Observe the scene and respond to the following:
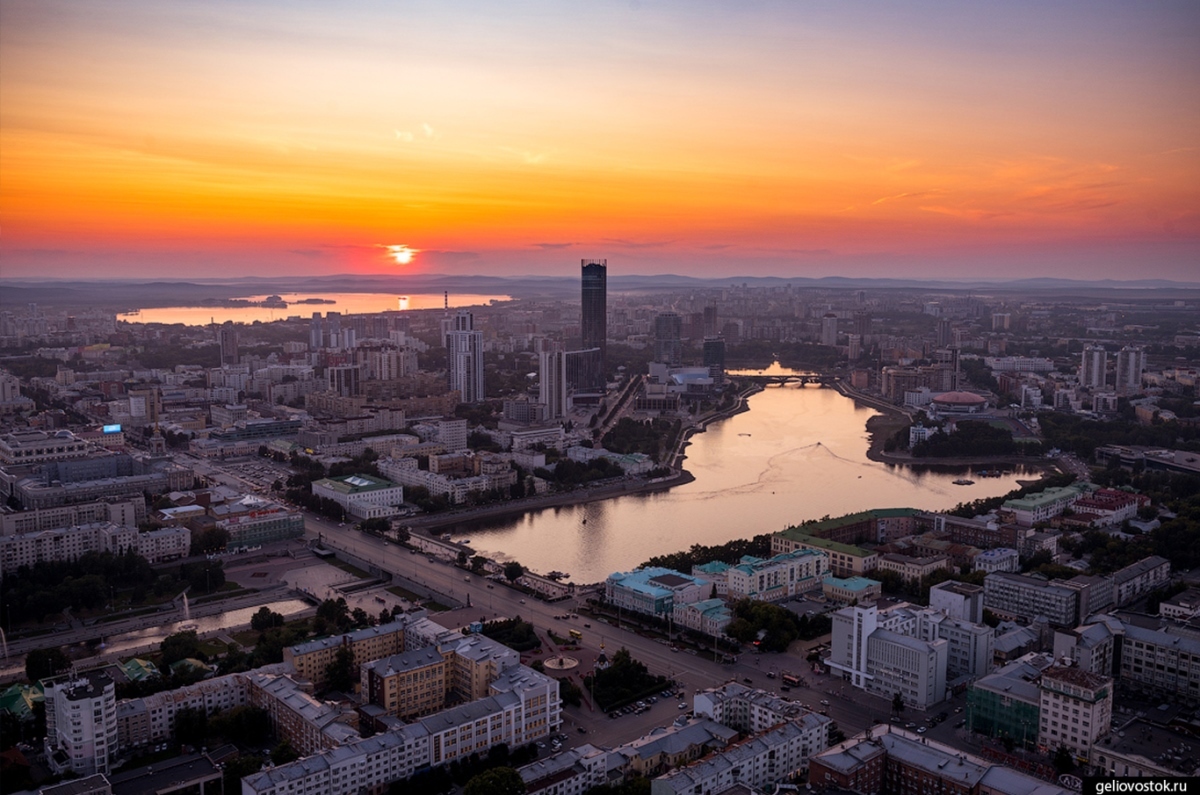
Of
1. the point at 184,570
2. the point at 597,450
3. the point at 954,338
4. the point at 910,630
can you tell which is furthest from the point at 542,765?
the point at 954,338

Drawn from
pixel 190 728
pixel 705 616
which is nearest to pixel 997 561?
pixel 705 616

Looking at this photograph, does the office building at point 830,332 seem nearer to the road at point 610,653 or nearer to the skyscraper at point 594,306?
the skyscraper at point 594,306

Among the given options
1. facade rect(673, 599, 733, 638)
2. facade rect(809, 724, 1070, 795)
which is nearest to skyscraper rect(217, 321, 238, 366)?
facade rect(673, 599, 733, 638)

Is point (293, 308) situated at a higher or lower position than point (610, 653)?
higher

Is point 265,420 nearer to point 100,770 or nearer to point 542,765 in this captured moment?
point 100,770

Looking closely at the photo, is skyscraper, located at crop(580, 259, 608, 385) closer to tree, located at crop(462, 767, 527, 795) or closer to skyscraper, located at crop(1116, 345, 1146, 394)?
skyscraper, located at crop(1116, 345, 1146, 394)

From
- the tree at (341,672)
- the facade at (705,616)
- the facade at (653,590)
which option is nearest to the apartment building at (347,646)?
the tree at (341,672)

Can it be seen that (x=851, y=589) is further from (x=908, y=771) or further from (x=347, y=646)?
(x=347, y=646)
